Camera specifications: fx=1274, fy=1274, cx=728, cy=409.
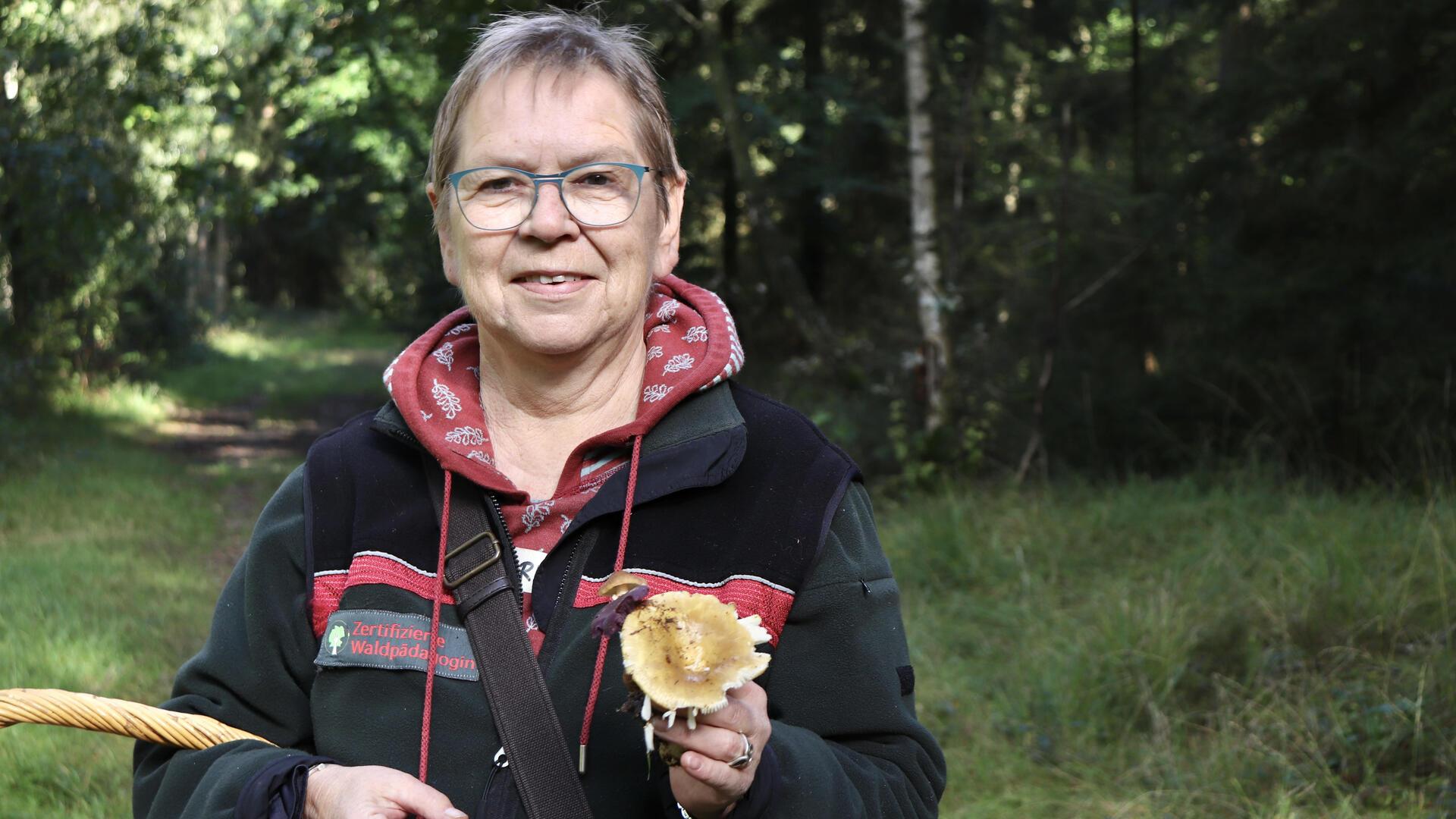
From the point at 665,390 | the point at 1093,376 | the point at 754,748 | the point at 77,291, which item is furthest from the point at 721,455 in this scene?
the point at 77,291

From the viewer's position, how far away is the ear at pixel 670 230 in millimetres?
2119

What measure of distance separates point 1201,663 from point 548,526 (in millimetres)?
3629

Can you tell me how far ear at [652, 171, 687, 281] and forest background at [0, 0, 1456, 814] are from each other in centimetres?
277

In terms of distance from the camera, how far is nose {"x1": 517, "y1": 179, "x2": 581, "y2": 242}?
6.27 feet

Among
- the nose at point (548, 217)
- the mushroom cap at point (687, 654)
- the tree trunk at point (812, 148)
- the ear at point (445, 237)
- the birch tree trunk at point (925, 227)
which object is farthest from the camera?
the tree trunk at point (812, 148)

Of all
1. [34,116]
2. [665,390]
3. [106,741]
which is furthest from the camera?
[34,116]

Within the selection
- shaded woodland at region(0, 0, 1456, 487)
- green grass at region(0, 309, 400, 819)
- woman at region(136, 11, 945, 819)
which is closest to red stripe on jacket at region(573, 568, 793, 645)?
woman at region(136, 11, 945, 819)

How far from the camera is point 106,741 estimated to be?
4.34 meters

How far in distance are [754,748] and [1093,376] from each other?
888 centimetres

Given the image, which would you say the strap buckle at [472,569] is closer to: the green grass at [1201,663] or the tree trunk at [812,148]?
the green grass at [1201,663]

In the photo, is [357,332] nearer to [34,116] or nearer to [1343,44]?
[34,116]

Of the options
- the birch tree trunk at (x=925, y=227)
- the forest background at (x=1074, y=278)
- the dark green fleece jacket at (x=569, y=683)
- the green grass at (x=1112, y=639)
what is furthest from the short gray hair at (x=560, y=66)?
the birch tree trunk at (x=925, y=227)

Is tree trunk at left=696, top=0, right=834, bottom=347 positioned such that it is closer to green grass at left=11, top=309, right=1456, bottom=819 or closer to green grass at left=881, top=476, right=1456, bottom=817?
green grass at left=11, top=309, right=1456, bottom=819

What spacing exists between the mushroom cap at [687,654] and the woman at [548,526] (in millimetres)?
273
